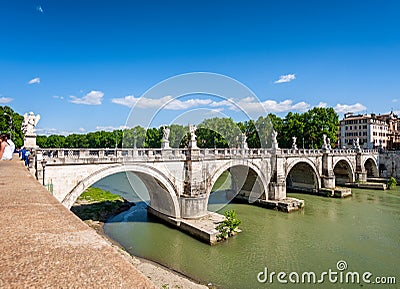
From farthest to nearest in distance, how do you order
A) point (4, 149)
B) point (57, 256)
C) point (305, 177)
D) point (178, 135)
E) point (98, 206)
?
point (178, 135) → point (305, 177) → point (98, 206) → point (4, 149) → point (57, 256)

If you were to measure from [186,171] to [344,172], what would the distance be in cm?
2913

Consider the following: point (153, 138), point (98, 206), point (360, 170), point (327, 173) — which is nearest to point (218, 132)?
point (153, 138)

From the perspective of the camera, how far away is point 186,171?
62.3ft

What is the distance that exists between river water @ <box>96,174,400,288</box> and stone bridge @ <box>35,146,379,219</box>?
2.25m

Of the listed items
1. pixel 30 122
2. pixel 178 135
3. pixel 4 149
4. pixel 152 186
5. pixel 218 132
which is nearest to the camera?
pixel 4 149

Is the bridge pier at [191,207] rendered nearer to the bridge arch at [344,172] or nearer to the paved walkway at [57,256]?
the paved walkway at [57,256]

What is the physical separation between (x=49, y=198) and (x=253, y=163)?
21641 mm

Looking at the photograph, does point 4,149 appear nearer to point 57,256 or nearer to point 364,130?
point 57,256

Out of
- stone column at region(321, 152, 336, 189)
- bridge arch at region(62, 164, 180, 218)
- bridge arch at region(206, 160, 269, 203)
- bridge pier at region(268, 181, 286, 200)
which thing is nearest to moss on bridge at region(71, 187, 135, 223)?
bridge arch at region(62, 164, 180, 218)

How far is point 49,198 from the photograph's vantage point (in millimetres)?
3973

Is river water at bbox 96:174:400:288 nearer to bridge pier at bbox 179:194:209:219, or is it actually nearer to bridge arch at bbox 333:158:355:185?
bridge pier at bbox 179:194:209:219

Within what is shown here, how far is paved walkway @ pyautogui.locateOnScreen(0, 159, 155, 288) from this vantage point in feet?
5.07

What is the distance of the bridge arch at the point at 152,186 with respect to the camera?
45.9 feet

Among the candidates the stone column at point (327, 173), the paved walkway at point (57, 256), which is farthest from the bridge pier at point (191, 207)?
the stone column at point (327, 173)
